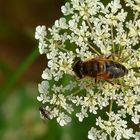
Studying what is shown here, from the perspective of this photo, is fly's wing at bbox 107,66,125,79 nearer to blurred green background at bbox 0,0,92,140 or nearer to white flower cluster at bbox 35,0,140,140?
white flower cluster at bbox 35,0,140,140

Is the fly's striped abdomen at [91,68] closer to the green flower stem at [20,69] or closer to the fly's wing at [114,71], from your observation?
the fly's wing at [114,71]

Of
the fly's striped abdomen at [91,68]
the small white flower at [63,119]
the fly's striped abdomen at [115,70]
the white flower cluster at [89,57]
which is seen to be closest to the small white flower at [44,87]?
the white flower cluster at [89,57]

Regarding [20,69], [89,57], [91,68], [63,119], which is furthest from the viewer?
[20,69]

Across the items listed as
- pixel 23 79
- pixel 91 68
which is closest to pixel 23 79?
pixel 23 79

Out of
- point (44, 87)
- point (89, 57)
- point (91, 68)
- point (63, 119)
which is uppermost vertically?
point (89, 57)

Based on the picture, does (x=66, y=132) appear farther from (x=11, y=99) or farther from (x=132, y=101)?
(x=132, y=101)

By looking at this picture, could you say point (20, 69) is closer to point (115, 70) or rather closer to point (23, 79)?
point (115, 70)
